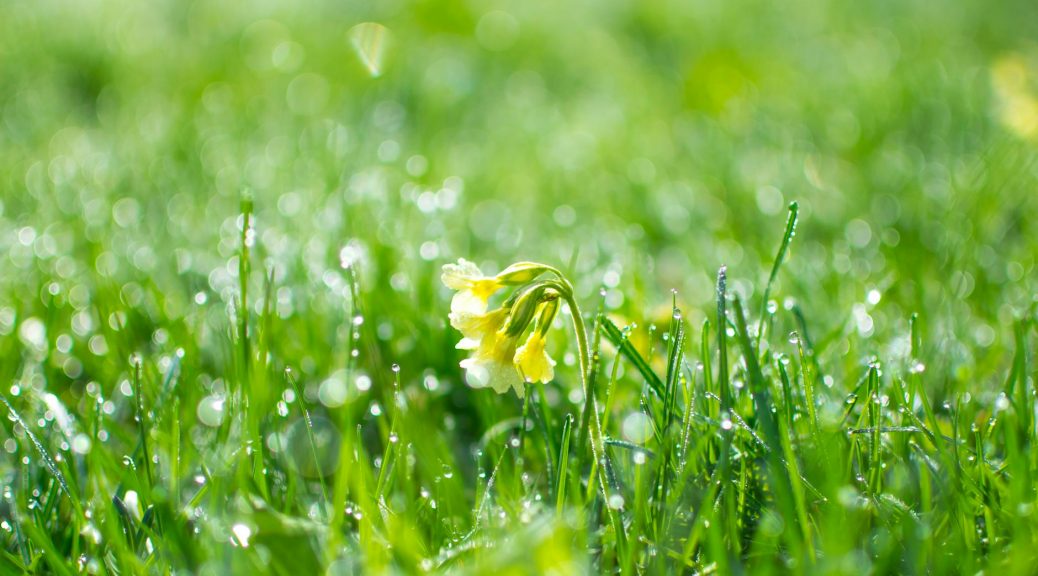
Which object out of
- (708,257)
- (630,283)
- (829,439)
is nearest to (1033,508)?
(829,439)

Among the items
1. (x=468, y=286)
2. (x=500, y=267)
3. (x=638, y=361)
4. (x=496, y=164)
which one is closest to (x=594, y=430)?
(x=638, y=361)

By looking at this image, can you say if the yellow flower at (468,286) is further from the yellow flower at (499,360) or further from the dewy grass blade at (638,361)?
the dewy grass blade at (638,361)

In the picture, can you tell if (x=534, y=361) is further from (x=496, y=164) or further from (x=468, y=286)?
(x=496, y=164)

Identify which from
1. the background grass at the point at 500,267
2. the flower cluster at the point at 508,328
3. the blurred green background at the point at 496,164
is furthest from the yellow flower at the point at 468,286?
the blurred green background at the point at 496,164

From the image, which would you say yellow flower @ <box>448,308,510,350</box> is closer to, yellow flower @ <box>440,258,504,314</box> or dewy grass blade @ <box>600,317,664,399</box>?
yellow flower @ <box>440,258,504,314</box>

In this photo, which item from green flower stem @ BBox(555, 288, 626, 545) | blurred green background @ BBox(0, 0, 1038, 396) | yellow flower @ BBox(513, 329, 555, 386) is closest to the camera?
green flower stem @ BBox(555, 288, 626, 545)

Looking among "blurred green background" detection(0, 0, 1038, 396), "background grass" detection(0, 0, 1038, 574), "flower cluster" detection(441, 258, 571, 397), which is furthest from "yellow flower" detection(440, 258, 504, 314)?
"blurred green background" detection(0, 0, 1038, 396)

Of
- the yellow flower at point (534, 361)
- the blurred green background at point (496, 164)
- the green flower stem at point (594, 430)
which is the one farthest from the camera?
the blurred green background at point (496, 164)
